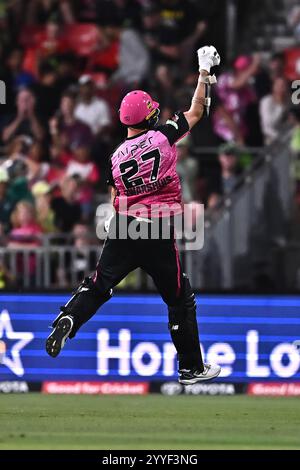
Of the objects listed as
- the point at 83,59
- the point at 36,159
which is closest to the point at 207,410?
the point at 36,159

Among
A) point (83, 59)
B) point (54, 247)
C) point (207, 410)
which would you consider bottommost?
point (207, 410)

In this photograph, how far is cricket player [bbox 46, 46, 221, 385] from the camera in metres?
10.9

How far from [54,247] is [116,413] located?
505cm

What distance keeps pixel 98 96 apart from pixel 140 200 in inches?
346

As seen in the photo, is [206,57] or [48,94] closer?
[206,57]

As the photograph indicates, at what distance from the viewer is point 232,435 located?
32.8 feet

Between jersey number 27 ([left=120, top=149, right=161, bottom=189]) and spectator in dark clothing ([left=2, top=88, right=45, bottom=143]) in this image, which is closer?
jersey number 27 ([left=120, top=149, right=161, bottom=189])

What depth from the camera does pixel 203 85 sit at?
36.8 ft

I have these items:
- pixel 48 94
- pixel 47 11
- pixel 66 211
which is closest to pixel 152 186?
pixel 66 211

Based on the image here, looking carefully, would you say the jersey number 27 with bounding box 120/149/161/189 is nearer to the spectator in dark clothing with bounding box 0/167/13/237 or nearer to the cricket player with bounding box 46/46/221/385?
the cricket player with bounding box 46/46/221/385

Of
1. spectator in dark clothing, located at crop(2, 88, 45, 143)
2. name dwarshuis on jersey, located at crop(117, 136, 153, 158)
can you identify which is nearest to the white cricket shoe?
name dwarshuis on jersey, located at crop(117, 136, 153, 158)

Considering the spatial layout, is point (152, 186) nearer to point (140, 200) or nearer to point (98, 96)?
point (140, 200)

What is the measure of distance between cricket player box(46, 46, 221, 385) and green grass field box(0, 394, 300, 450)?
30.2 inches

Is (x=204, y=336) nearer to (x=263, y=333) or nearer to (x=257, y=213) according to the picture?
(x=263, y=333)
